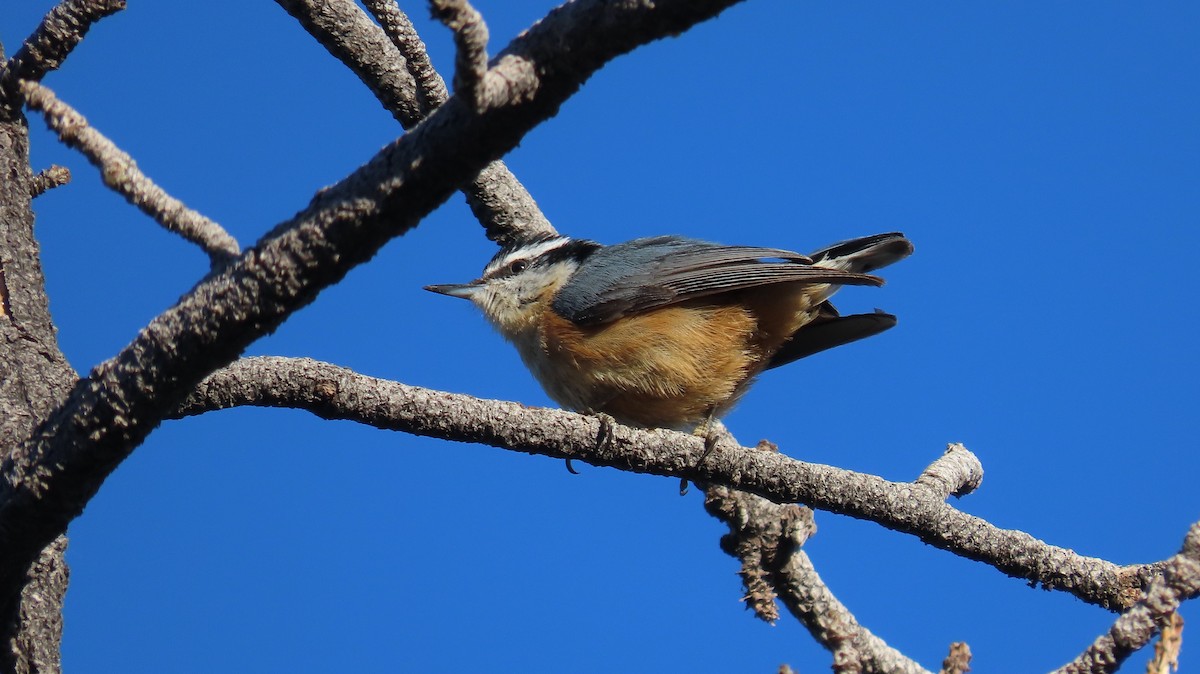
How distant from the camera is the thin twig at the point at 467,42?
1401 mm

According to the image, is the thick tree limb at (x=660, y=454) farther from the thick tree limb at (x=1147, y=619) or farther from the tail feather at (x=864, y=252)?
the tail feather at (x=864, y=252)

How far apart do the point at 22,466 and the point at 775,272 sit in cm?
296

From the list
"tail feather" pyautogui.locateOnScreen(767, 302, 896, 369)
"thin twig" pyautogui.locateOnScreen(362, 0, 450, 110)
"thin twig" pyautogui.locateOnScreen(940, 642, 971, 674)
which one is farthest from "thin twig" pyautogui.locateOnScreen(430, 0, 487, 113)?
"tail feather" pyautogui.locateOnScreen(767, 302, 896, 369)

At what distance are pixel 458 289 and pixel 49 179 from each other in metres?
2.05

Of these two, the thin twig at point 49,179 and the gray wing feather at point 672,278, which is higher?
the gray wing feather at point 672,278

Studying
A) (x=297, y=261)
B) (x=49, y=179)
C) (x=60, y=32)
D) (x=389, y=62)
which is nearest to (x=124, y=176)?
(x=297, y=261)

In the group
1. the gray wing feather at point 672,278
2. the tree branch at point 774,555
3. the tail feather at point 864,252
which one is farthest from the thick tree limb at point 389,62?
the tree branch at point 774,555

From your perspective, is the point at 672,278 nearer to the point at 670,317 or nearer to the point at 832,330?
the point at 670,317

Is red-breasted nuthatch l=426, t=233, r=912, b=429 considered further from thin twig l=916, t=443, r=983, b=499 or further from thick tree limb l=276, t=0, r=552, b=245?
thin twig l=916, t=443, r=983, b=499

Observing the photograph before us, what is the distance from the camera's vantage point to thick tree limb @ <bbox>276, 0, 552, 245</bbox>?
355 cm

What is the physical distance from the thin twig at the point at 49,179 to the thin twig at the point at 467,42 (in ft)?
6.61

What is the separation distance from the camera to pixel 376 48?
3.93m

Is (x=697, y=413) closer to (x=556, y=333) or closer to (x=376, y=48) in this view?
(x=556, y=333)

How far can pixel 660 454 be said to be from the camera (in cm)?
290
